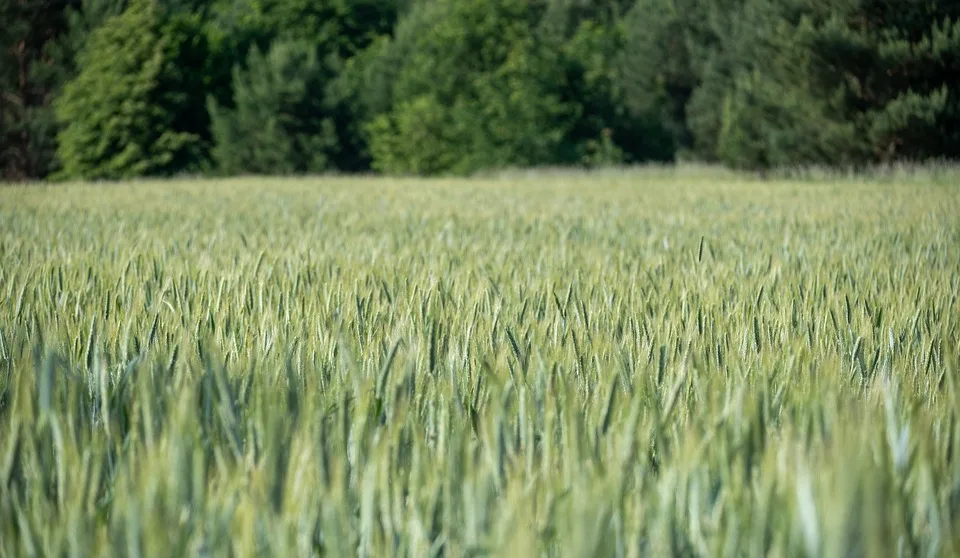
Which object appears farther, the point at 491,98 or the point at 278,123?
the point at 278,123

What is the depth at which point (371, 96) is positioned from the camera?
115ft

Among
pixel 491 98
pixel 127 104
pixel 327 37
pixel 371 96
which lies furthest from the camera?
pixel 327 37

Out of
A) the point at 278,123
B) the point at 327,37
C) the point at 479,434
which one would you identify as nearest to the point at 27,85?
the point at 278,123

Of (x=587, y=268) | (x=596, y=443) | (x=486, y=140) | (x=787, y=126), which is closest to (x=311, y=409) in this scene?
(x=596, y=443)

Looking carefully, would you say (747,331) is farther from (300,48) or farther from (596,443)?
(300,48)

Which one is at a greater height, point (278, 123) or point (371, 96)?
point (371, 96)

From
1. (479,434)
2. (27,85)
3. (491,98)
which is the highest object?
(27,85)

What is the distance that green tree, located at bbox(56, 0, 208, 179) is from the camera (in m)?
28.3

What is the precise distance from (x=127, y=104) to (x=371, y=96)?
9288 mm

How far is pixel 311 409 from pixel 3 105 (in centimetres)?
3288

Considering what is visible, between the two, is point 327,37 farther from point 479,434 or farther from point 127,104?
point 479,434

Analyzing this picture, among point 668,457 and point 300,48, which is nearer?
point 668,457

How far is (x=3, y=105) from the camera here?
29750 millimetres

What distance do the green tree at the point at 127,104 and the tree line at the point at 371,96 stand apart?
0.20 ft
